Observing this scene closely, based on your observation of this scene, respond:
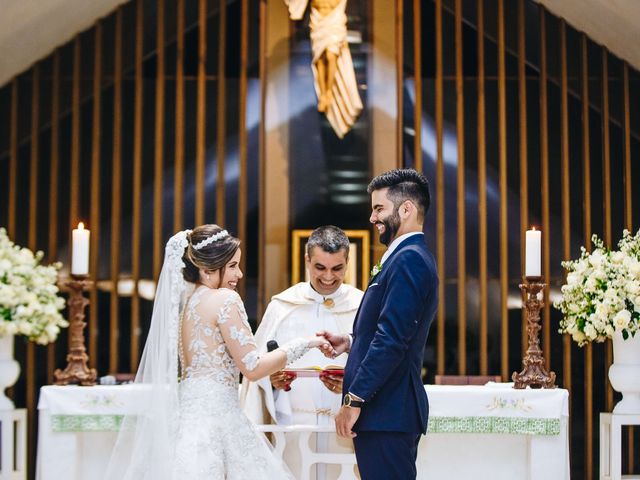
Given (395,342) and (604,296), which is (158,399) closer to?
(395,342)

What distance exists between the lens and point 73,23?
6.61 meters

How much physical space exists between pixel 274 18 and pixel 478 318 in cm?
234

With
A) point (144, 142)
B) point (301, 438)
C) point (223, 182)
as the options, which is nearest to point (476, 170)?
point (223, 182)

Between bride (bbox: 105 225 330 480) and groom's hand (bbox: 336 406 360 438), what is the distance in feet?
1.27

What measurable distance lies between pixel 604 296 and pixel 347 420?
199 cm

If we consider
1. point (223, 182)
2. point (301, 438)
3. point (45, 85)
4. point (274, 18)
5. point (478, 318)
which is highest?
point (274, 18)

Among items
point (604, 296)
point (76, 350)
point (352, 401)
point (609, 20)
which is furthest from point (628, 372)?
point (76, 350)

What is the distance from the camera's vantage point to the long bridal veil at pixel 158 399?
382cm

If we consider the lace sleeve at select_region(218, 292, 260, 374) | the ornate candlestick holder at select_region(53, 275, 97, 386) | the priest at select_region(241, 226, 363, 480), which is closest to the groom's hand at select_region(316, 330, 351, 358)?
the priest at select_region(241, 226, 363, 480)

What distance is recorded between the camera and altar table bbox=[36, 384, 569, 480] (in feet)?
16.3

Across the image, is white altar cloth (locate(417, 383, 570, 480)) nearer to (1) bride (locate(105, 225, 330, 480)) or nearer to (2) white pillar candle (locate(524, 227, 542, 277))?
(2) white pillar candle (locate(524, 227, 542, 277))

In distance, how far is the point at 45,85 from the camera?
6.79 m

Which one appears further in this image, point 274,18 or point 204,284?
point 274,18

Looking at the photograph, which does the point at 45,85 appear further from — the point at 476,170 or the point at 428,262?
the point at 428,262
